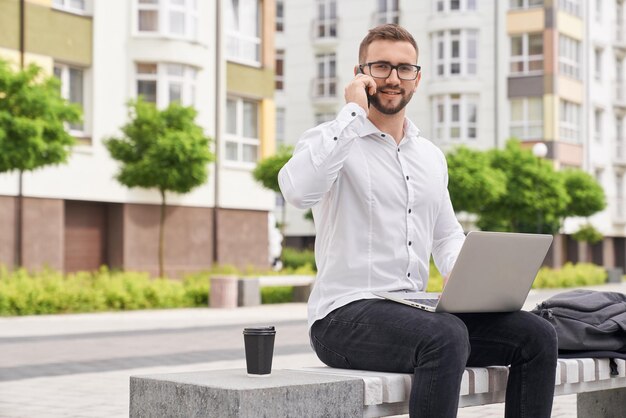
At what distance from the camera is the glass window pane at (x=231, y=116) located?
34188mm

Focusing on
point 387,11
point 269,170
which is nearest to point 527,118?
point 387,11

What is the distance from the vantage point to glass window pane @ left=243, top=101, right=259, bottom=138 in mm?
34775

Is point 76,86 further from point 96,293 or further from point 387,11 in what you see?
point 387,11

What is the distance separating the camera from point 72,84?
29391 mm

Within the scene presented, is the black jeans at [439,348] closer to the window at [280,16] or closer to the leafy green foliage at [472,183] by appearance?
the leafy green foliage at [472,183]

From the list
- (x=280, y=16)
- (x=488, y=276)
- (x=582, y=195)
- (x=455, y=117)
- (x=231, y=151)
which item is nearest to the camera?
(x=488, y=276)

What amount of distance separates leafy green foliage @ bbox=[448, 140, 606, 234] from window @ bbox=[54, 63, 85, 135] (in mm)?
11396

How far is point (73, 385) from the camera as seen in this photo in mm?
10031

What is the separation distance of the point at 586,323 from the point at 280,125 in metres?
52.5

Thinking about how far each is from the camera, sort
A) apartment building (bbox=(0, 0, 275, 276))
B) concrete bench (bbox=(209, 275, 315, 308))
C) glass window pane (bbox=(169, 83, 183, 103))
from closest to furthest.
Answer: concrete bench (bbox=(209, 275, 315, 308)) < apartment building (bbox=(0, 0, 275, 276)) < glass window pane (bbox=(169, 83, 183, 103))

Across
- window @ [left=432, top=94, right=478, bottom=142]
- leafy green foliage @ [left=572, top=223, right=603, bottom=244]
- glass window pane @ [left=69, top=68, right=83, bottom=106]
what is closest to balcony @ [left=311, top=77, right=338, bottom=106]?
window @ [left=432, top=94, right=478, bottom=142]

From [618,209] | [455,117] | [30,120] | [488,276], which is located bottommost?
[488,276]

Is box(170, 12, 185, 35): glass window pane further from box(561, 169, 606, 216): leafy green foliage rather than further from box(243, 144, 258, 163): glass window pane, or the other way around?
box(561, 169, 606, 216): leafy green foliage

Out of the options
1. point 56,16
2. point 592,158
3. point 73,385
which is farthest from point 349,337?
point 592,158
